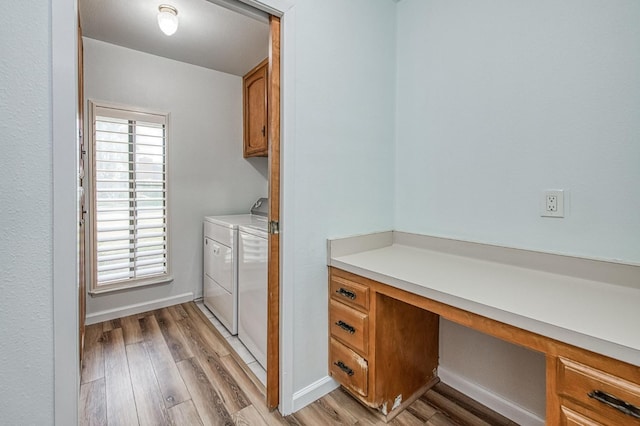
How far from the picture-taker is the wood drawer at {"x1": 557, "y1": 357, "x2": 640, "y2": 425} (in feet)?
2.57

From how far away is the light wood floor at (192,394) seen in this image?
1526 mm

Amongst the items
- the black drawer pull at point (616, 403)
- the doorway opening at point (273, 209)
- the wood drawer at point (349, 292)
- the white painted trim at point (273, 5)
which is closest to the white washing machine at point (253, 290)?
the doorway opening at point (273, 209)

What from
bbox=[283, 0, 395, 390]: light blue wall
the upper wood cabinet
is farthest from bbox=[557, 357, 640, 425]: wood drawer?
the upper wood cabinet

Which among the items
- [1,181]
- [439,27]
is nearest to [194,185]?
[1,181]

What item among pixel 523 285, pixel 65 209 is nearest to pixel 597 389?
pixel 523 285

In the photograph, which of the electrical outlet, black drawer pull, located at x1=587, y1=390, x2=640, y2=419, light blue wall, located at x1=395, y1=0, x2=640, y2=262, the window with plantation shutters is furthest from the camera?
the window with plantation shutters

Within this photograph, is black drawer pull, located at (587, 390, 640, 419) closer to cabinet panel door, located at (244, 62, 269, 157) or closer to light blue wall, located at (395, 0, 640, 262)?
light blue wall, located at (395, 0, 640, 262)

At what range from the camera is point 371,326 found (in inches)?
58.1

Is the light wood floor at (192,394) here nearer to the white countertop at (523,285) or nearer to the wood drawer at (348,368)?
the wood drawer at (348,368)

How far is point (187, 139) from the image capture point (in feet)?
9.62

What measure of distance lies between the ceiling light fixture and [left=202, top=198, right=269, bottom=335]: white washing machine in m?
1.42

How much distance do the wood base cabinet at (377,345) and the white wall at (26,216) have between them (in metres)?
1.19

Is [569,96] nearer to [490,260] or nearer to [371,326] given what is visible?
[490,260]

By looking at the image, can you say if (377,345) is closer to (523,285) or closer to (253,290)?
(523,285)
